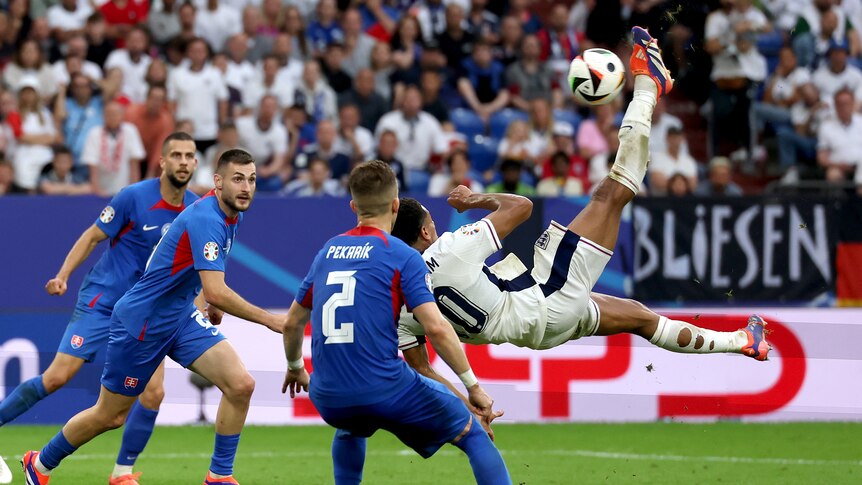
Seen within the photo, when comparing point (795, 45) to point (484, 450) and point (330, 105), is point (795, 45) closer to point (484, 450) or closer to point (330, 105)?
point (330, 105)

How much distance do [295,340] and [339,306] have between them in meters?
0.66

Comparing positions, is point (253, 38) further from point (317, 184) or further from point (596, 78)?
point (596, 78)

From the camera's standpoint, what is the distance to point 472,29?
18.8 m

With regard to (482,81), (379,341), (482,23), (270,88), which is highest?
(482,23)

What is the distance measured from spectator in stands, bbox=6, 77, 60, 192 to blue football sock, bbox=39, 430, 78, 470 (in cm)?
667

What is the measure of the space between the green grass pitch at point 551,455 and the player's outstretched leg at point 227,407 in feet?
4.71

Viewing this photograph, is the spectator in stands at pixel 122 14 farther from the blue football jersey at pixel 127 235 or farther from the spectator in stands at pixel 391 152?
the blue football jersey at pixel 127 235

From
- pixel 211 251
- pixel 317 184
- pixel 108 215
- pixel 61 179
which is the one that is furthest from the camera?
pixel 317 184

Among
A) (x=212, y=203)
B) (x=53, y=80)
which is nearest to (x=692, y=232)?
(x=212, y=203)

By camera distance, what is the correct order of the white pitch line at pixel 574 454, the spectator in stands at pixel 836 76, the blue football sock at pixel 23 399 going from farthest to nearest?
the spectator in stands at pixel 836 76 < the white pitch line at pixel 574 454 < the blue football sock at pixel 23 399

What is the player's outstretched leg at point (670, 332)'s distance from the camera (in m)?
8.99

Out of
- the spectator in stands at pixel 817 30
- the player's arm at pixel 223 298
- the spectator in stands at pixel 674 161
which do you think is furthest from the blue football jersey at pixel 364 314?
the spectator in stands at pixel 817 30

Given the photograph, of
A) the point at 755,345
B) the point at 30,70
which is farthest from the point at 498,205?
the point at 30,70

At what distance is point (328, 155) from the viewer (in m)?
15.9
